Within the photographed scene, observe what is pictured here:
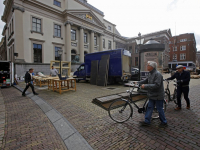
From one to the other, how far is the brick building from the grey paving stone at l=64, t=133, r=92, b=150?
44.2 m

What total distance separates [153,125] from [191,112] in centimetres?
200

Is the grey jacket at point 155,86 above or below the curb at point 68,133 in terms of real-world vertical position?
above

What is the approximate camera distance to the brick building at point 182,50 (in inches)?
1554

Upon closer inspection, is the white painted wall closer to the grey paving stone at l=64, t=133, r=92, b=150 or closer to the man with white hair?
the grey paving stone at l=64, t=133, r=92, b=150

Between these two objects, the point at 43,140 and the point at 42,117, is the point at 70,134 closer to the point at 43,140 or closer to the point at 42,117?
the point at 43,140

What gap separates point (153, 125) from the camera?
3170 millimetres

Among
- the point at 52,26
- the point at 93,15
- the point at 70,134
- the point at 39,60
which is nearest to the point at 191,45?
the point at 93,15

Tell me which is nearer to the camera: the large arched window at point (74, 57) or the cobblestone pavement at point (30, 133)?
the cobblestone pavement at point (30, 133)

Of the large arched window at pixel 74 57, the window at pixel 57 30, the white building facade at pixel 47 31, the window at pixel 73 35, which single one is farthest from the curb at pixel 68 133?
the window at pixel 73 35

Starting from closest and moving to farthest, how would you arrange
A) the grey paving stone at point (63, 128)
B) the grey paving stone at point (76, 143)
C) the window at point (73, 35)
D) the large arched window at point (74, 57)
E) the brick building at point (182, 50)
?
the grey paving stone at point (76, 143), the grey paving stone at point (63, 128), the large arched window at point (74, 57), the window at point (73, 35), the brick building at point (182, 50)

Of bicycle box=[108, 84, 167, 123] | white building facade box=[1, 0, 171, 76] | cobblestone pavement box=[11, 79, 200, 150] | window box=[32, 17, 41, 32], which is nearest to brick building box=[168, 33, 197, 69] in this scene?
white building facade box=[1, 0, 171, 76]

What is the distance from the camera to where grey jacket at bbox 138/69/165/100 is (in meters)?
2.79

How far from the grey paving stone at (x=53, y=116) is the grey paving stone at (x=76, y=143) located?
3.98ft

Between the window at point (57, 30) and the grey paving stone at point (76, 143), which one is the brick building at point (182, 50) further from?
the grey paving stone at point (76, 143)
